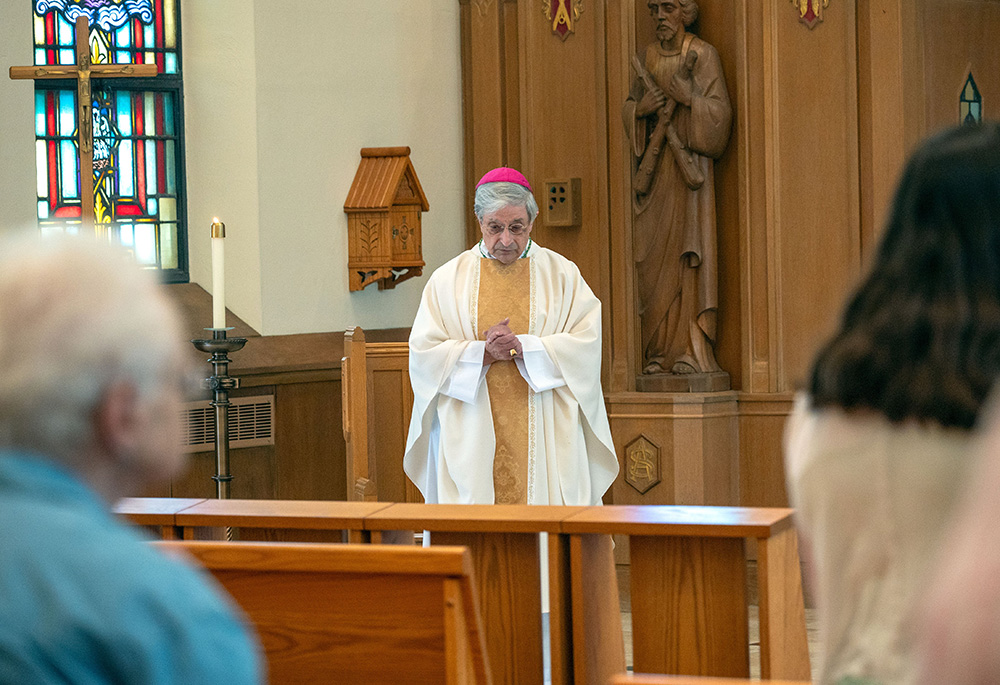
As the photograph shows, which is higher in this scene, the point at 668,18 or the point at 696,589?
Result: the point at 668,18

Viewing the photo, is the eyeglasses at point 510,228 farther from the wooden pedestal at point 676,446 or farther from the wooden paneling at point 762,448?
the wooden paneling at point 762,448

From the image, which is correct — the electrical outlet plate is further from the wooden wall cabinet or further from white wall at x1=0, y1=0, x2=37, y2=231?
white wall at x1=0, y1=0, x2=37, y2=231

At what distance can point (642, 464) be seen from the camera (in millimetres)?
6805

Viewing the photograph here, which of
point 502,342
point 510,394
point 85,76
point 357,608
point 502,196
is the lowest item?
point 357,608

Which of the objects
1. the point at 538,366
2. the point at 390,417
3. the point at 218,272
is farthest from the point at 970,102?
the point at 218,272

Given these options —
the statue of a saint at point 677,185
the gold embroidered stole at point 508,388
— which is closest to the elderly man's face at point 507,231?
the gold embroidered stole at point 508,388

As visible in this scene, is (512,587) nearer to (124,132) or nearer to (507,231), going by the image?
(507,231)

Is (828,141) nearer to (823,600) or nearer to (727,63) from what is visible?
(727,63)

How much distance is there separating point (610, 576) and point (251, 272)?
4.31 meters

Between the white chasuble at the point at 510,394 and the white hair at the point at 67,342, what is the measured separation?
4.00 m

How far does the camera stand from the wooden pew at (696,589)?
2984mm

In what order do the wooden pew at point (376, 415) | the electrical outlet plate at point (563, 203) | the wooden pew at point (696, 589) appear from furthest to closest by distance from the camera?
the electrical outlet plate at point (563, 203)
the wooden pew at point (376, 415)
the wooden pew at point (696, 589)

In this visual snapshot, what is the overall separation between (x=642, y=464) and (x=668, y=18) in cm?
229

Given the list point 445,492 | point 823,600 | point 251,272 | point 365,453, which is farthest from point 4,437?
point 251,272
